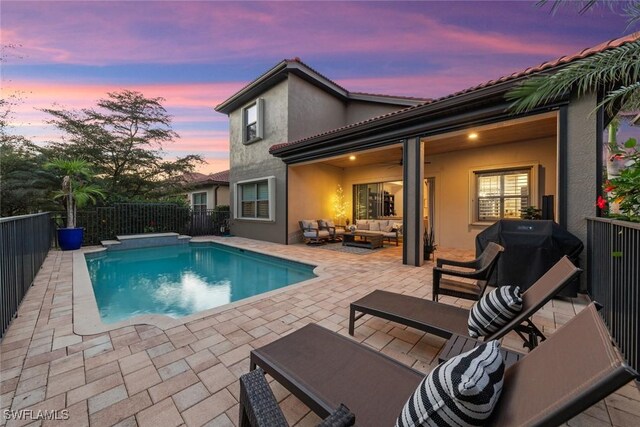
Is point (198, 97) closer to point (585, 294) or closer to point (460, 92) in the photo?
point (460, 92)

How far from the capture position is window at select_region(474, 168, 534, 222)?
7.68 metres

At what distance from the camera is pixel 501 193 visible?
26.4ft

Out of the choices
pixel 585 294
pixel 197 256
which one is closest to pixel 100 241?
pixel 197 256

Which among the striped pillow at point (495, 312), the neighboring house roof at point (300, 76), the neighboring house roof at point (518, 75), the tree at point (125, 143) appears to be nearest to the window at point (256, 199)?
the neighboring house roof at point (300, 76)

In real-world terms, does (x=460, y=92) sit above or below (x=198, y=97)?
below

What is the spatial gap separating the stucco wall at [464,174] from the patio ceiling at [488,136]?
22cm

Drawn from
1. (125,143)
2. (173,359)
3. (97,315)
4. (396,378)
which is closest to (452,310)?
(396,378)

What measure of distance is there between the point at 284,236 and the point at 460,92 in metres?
7.25

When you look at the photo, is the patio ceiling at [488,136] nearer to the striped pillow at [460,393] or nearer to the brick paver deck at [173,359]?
the brick paver deck at [173,359]

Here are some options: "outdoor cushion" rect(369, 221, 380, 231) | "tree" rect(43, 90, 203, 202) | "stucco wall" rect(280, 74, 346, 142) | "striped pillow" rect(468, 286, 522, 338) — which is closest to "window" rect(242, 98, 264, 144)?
"stucco wall" rect(280, 74, 346, 142)

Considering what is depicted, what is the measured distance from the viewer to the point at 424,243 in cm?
712

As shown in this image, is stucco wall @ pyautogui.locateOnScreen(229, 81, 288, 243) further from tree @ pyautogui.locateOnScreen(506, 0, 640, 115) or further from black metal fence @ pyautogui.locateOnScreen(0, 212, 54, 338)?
tree @ pyautogui.locateOnScreen(506, 0, 640, 115)

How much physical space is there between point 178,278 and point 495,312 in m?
6.49

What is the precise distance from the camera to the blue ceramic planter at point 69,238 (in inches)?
333
